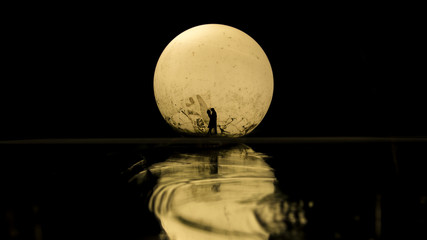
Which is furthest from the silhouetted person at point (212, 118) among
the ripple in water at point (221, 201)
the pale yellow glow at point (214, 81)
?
the ripple in water at point (221, 201)

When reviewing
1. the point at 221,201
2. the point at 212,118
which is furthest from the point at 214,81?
the point at 221,201

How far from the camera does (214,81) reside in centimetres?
297

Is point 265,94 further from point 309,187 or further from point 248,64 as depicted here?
point 309,187

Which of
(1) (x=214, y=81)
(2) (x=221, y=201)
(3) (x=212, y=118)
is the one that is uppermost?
(1) (x=214, y=81)

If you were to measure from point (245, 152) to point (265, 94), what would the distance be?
0.79 metres

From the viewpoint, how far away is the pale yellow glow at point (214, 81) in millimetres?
2986

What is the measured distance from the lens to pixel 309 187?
1.75 metres

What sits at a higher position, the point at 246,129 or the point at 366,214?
the point at 246,129

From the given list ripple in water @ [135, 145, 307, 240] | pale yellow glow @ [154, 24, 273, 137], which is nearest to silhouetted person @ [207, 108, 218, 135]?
pale yellow glow @ [154, 24, 273, 137]

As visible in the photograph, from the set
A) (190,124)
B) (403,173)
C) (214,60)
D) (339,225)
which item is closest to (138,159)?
(190,124)

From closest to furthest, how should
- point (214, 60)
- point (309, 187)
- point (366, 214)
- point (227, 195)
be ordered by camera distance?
1. point (366, 214)
2. point (227, 195)
3. point (309, 187)
4. point (214, 60)

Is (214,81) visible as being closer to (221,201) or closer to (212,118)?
(212,118)

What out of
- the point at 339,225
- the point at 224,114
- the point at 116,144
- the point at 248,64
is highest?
the point at 248,64

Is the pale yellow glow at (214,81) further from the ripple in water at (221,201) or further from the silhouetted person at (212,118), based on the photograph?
the ripple in water at (221,201)
